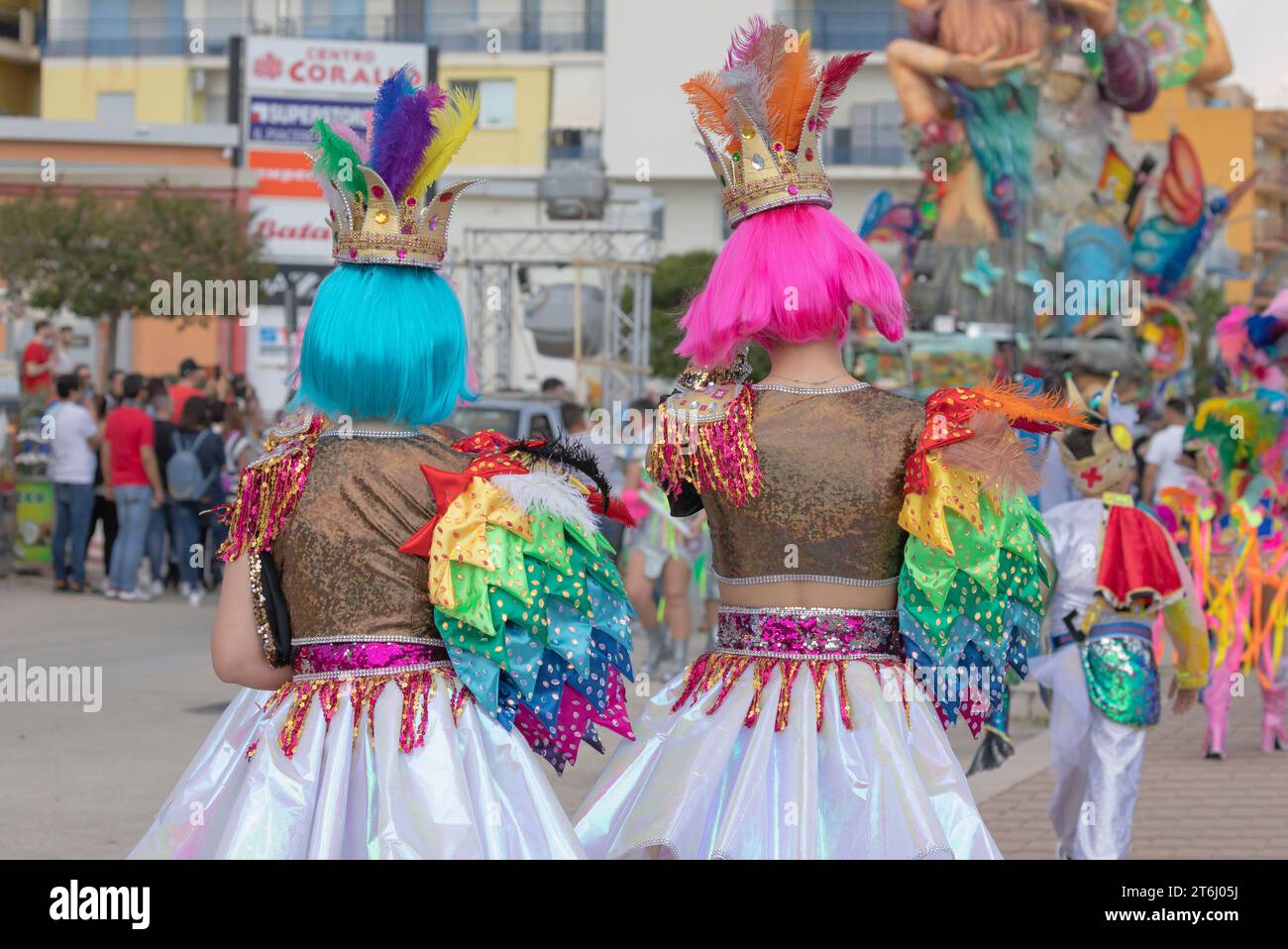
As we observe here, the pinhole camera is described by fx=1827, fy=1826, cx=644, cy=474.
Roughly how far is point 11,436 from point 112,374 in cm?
325

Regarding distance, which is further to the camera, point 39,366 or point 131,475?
point 39,366

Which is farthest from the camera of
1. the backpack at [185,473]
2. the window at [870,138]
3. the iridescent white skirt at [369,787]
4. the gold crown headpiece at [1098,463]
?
the window at [870,138]

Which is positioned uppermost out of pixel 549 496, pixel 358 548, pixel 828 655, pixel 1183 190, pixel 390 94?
pixel 1183 190

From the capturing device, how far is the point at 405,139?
148 inches

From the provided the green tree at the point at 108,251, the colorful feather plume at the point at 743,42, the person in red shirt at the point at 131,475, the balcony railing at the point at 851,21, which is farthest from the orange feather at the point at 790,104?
the balcony railing at the point at 851,21

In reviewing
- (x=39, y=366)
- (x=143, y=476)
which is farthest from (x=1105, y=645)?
(x=39, y=366)

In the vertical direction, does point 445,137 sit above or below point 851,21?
below

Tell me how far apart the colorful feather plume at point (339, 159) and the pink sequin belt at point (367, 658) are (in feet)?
3.05

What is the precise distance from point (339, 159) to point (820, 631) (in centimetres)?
146

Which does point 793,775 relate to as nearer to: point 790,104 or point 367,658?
point 367,658

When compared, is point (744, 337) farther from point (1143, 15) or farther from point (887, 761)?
point (1143, 15)

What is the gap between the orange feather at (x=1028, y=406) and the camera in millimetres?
3994

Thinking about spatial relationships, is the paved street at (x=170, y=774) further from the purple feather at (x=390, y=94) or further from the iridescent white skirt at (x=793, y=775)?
the purple feather at (x=390, y=94)

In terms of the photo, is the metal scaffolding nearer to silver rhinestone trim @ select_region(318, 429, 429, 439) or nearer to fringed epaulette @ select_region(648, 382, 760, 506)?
fringed epaulette @ select_region(648, 382, 760, 506)
